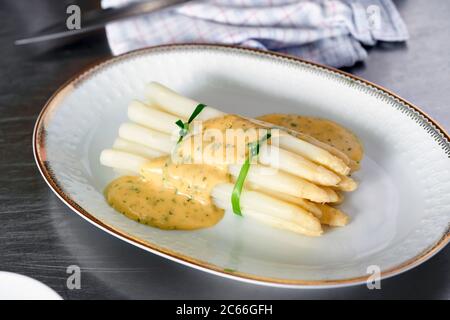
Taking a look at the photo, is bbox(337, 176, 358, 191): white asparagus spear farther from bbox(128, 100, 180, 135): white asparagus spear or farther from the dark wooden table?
bbox(128, 100, 180, 135): white asparagus spear

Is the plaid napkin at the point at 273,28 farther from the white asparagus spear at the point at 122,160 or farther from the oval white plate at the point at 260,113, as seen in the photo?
the white asparagus spear at the point at 122,160

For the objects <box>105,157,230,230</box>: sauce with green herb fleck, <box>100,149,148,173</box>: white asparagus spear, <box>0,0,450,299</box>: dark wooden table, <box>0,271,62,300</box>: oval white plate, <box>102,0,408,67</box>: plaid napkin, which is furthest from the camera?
<box>102,0,408,67</box>: plaid napkin

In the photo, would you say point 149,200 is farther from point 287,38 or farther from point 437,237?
point 287,38

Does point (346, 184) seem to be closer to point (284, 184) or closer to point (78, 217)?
point (284, 184)

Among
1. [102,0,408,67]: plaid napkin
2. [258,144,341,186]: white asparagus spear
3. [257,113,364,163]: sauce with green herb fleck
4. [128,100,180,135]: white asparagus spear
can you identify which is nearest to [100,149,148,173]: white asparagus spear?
[128,100,180,135]: white asparagus spear

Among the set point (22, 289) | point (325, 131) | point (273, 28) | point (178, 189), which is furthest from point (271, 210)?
point (273, 28)
